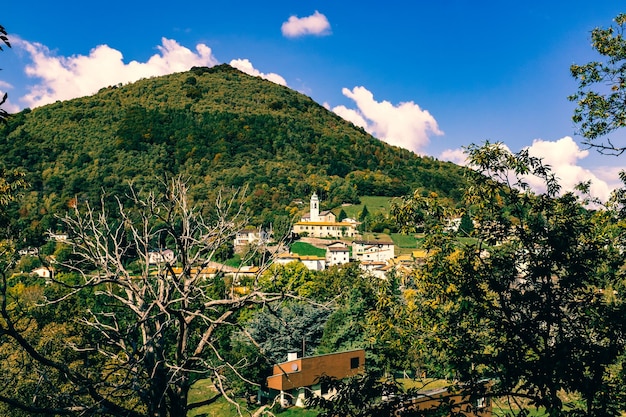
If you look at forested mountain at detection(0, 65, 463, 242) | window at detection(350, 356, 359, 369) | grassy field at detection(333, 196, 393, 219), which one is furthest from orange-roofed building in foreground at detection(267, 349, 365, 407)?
grassy field at detection(333, 196, 393, 219)

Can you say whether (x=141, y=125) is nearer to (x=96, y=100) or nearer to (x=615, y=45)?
(x=96, y=100)

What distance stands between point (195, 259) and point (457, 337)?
3.69 meters

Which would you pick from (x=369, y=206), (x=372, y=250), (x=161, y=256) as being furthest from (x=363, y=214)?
(x=161, y=256)

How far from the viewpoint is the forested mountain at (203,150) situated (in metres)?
94.3

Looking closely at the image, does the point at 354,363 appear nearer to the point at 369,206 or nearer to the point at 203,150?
the point at 369,206

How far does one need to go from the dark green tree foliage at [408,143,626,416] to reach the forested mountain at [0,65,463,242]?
2895 inches

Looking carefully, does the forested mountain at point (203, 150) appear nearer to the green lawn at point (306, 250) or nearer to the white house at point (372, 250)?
the green lawn at point (306, 250)

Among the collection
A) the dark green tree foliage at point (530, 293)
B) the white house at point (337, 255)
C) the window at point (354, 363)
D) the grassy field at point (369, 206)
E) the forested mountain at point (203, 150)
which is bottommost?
the window at point (354, 363)

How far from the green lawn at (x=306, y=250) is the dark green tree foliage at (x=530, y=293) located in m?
68.2

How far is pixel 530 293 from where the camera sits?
4824 mm

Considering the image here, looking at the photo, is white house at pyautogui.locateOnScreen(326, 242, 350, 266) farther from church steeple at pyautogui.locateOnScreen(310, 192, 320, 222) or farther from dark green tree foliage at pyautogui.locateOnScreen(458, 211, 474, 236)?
dark green tree foliage at pyautogui.locateOnScreen(458, 211, 474, 236)

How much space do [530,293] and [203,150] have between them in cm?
11900

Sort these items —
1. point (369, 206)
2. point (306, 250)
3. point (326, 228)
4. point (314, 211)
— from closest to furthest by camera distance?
point (306, 250) → point (326, 228) → point (314, 211) → point (369, 206)

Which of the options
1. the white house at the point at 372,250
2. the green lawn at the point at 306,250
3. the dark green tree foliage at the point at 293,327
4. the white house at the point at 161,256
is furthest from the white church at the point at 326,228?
the white house at the point at 161,256
